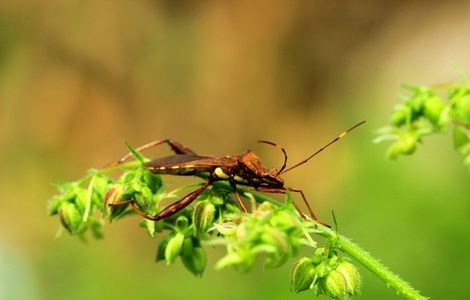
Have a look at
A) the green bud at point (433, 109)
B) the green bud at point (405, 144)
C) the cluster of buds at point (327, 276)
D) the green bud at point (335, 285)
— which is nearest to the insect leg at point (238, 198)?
the cluster of buds at point (327, 276)

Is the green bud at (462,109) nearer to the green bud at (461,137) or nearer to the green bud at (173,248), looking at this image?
the green bud at (461,137)

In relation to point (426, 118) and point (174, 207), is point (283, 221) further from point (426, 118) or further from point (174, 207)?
point (426, 118)

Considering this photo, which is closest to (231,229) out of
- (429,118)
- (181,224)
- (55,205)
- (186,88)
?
(181,224)

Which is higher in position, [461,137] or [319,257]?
[461,137]

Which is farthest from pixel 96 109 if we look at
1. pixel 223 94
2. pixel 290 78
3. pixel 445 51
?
pixel 445 51

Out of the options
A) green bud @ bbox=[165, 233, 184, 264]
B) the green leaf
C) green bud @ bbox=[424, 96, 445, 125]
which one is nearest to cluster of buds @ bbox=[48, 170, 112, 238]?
the green leaf

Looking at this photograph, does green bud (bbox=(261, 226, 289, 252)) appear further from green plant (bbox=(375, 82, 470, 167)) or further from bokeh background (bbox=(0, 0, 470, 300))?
bokeh background (bbox=(0, 0, 470, 300))
